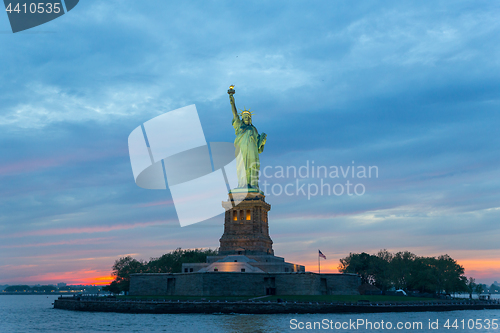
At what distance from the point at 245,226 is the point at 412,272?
38193 mm

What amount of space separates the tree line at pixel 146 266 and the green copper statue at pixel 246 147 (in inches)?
940

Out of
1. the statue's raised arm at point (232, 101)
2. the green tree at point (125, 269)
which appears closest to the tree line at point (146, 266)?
the green tree at point (125, 269)

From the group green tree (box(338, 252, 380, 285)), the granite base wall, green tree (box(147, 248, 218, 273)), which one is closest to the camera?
the granite base wall

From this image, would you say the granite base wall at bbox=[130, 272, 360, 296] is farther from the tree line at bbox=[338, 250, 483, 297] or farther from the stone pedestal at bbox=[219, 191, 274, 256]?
the tree line at bbox=[338, 250, 483, 297]

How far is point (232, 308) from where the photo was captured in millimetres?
51219

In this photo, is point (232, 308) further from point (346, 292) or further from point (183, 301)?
point (346, 292)

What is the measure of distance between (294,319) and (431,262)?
5027 centimetres

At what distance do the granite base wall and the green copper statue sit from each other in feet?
57.5

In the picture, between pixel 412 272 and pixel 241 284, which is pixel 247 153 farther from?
pixel 412 272

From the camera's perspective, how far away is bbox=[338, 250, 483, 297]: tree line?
81.8m

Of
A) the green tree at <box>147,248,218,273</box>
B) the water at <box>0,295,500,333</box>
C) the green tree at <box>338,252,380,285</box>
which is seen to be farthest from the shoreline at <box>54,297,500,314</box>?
the green tree at <box>338,252,380,285</box>

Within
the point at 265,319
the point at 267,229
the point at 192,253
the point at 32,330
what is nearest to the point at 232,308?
the point at 265,319

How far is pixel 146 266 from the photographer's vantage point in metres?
94.5

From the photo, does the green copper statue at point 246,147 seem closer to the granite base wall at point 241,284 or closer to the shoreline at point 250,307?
the granite base wall at point 241,284
